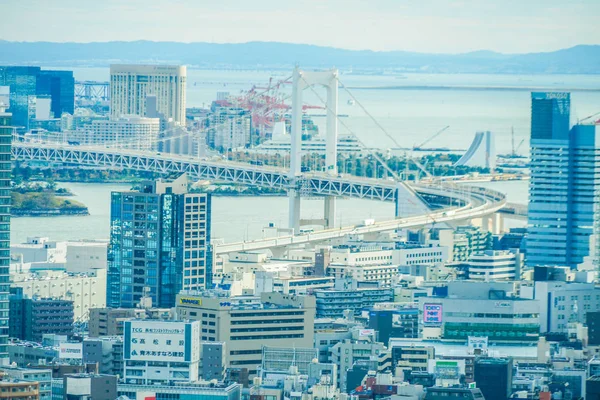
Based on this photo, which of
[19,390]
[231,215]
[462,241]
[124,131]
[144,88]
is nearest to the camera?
[19,390]

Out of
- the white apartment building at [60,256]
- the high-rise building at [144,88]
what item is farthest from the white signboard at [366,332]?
the high-rise building at [144,88]

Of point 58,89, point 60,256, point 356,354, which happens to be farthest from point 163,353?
point 58,89

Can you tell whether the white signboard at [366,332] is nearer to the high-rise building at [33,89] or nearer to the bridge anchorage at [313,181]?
the bridge anchorage at [313,181]

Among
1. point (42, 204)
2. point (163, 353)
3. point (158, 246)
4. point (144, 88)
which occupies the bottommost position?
point (163, 353)

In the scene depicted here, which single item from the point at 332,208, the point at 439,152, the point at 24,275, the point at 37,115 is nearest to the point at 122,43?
the point at 37,115

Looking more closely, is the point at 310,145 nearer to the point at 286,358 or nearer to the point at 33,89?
the point at 33,89

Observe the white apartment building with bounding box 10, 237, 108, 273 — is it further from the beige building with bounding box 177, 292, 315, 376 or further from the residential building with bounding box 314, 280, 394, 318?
the beige building with bounding box 177, 292, 315, 376
